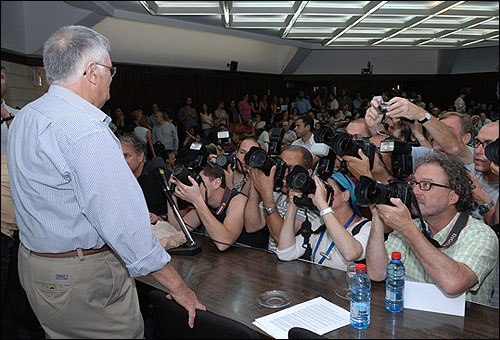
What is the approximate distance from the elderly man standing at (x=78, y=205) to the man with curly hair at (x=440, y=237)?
71 centimetres

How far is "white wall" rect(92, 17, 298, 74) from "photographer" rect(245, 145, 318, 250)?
51 centimetres

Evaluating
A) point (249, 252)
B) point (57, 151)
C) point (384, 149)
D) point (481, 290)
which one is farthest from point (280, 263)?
point (57, 151)

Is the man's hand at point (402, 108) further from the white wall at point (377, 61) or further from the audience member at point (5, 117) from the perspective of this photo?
the audience member at point (5, 117)

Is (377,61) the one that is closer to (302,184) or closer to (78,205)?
(302,184)

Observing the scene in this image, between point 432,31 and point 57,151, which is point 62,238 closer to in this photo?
point 57,151

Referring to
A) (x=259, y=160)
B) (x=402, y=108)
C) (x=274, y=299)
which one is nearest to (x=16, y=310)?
(x=274, y=299)

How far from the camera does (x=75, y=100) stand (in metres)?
1.18

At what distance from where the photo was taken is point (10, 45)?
1111mm

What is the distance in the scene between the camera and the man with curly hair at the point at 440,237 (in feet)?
4.25

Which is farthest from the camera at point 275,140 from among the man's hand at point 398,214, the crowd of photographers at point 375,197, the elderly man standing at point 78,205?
the elderly man standing at point 78,205

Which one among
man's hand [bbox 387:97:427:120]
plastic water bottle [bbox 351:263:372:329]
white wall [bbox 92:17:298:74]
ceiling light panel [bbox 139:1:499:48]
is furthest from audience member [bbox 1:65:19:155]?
man's hand [bbox 387:97:427:120]

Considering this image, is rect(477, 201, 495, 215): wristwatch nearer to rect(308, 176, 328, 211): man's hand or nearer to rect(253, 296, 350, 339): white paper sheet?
rect(308, 176, 328, 211): man's hand

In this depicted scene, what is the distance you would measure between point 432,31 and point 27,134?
140 centimetres

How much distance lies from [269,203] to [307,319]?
78 centimetres
